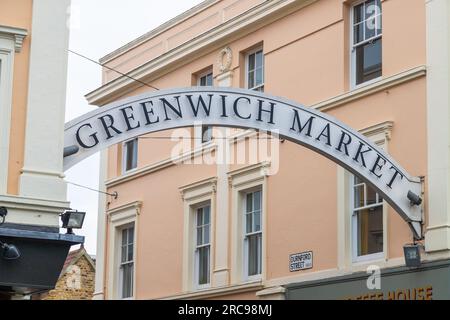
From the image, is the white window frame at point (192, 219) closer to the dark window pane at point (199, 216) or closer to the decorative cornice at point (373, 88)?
the dark window pane at point (199, 216)

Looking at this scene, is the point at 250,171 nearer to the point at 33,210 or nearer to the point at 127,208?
the point at 127,208

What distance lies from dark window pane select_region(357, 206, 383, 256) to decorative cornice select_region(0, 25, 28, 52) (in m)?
7.18

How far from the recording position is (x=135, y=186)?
2758 cm

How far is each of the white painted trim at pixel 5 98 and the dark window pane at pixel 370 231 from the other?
23.3 feet

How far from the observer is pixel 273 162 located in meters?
23.0

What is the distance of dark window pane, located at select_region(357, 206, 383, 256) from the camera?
20148mm

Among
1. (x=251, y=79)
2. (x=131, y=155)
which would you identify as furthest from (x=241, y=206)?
(x=131, y=155)

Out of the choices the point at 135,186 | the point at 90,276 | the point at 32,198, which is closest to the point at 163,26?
the point at 135,186

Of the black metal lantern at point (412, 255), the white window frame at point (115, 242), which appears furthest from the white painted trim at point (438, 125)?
the white window frame at point (115, 242)

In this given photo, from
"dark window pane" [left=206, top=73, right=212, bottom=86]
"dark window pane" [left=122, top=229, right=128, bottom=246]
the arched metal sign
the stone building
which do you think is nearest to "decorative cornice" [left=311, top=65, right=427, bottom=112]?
the arched metal sign

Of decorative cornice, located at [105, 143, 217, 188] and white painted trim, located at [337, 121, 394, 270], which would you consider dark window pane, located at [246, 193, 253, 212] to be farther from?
white painted trim, located at [337, 121, 394, 270]

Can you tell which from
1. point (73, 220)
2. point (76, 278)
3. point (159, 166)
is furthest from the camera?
point (76, 278)

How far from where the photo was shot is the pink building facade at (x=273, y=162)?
1958 cm

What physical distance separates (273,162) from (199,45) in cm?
397
